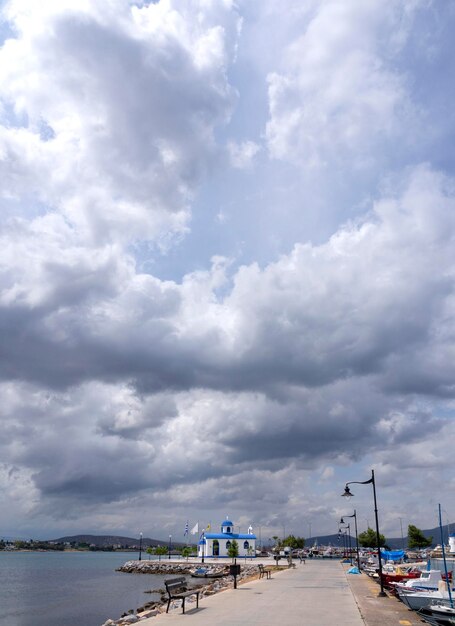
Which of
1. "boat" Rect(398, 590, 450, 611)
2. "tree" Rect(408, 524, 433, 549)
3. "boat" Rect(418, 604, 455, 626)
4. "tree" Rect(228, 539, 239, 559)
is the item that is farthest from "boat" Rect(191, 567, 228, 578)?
"tree" Rect(408, 524, 433, 549)

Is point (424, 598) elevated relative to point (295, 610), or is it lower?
lower

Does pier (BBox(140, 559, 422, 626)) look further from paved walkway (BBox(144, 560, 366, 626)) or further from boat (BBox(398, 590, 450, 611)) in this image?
boat (BBox(398, 590, 450, 611))

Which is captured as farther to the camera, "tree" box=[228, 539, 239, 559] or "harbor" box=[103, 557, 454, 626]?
"tree" box=[228, 539, 239, 559]

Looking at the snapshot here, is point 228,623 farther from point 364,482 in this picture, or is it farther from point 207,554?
point 207,554

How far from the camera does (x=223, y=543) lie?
103875 mm

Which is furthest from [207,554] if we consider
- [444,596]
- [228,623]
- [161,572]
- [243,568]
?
[228,623]

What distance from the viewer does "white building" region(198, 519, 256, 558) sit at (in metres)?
104

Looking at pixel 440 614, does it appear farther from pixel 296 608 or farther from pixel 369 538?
pixel 369 538

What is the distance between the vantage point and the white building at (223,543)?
10394cm

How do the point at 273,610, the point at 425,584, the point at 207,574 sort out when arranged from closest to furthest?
the point at 273,610
the point at 425,584
the point at 207,574

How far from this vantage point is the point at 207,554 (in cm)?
10481

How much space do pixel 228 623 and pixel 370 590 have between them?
53.7ft

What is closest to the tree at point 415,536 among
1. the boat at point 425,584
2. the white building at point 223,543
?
the white building at point 223,543

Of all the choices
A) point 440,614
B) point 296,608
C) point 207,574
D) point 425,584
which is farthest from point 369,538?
point 296,608
